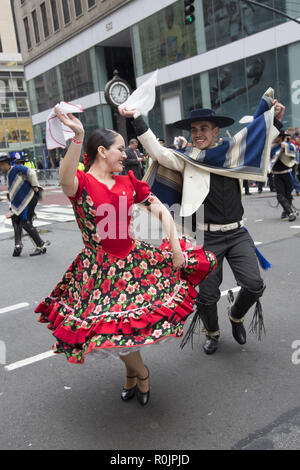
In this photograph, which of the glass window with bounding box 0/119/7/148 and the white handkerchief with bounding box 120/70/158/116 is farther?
the glass window with bounding box 0/119/7/148

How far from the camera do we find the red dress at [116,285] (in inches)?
104

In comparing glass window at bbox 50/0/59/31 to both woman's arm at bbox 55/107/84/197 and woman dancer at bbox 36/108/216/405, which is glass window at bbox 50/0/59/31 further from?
woman's arm at bbox 55/107/84/197

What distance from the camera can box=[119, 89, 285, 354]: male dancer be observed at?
12.2 ft

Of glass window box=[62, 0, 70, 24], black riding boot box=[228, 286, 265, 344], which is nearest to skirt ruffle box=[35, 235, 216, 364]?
black riding boot box=[228, 286, 265, 344]

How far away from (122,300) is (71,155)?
916mm

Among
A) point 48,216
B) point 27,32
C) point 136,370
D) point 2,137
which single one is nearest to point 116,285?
point 136,370

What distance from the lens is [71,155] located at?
2.72 m

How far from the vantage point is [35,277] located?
23.5 feet

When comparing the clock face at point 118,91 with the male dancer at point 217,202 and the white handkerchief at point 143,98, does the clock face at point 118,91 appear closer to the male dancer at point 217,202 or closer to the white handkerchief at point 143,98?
the male dancer at point 217,202

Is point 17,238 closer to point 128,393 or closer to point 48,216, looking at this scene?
point 48,216

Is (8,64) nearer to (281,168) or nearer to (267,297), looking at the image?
(281,168)

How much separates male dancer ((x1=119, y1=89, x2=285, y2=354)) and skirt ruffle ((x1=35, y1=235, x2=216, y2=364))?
0.57 metres

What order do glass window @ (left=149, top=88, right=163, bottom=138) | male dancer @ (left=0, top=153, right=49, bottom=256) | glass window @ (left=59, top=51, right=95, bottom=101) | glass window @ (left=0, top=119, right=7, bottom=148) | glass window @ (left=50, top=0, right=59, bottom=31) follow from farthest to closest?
glass window @ (left=0, top=119, right=7, bottom=148) < glass window @ (left=50, top=0, right=59, bottom=31) < glass window @ (left=59, top=51, right=95, bottom=101) < glass window @ (left=149, top=88, right=163, bottom=138) < male dancer @ (left=0, top=153, right=49, bottom=256)

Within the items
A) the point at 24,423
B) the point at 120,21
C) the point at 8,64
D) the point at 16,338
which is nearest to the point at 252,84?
the point at 120,21
